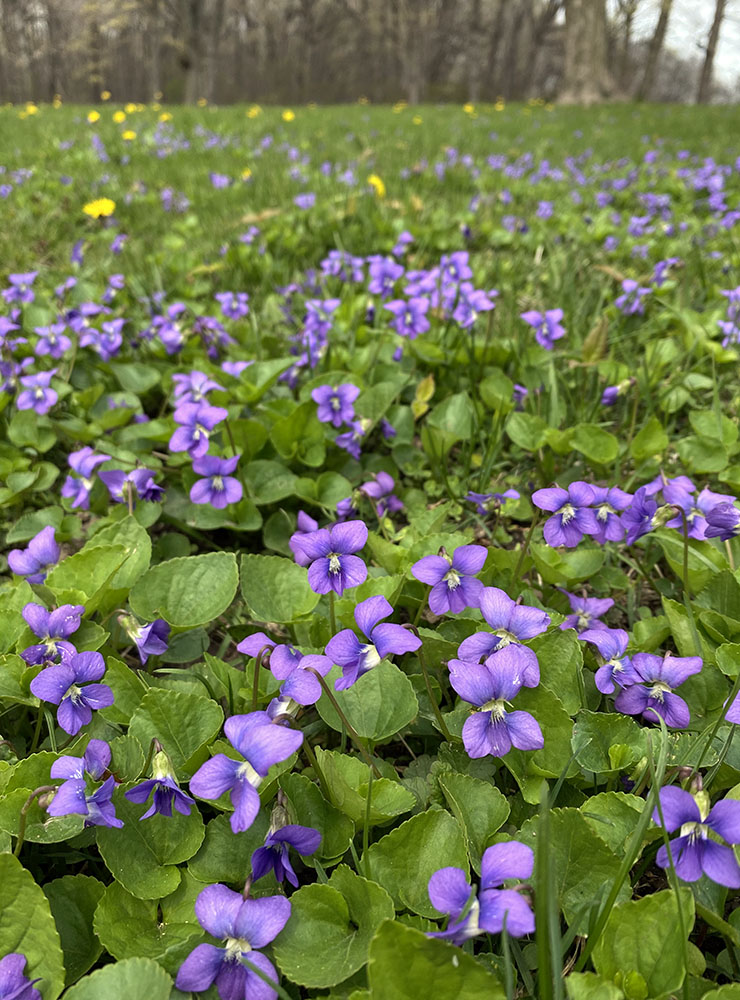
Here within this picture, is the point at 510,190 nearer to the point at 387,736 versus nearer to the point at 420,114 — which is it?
the point at 387,736

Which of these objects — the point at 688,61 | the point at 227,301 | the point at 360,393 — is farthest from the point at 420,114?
the point at 688,61

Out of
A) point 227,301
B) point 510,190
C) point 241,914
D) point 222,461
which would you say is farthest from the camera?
point 510,190

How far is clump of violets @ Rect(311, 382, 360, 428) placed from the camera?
79.4 inches

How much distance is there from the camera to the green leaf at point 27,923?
925 mm

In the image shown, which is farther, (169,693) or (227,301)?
(227,301)

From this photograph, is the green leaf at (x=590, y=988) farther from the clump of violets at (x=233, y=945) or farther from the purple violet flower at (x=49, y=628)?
the purple violet flower at (x=49, y=628)

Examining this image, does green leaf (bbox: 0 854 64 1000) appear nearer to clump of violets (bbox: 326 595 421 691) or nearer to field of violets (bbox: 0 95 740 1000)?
field of violets (bbox: 0 95 740 1000)

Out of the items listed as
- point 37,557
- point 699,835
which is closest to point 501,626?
point 699,835

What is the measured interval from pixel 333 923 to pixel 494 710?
0.37 metres

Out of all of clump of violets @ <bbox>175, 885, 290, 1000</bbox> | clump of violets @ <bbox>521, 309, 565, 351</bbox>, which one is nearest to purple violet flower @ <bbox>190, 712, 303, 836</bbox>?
clump of violets @ <bbox>175, 885, 290, 1000</bbox>

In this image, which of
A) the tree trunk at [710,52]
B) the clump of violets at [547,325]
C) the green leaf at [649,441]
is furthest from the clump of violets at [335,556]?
the tree trunk at [710,52]

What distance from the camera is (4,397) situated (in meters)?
2.32

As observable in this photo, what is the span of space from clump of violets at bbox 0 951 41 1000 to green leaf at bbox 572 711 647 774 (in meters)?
0.82

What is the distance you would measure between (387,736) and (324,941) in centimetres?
33
